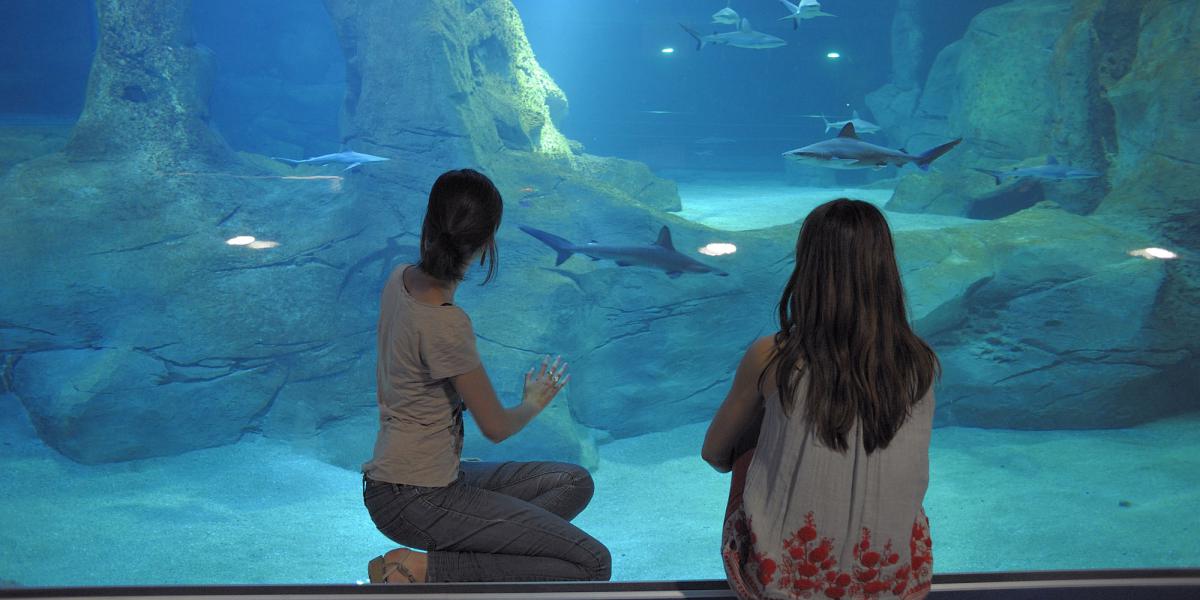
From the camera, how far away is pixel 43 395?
6230 mm

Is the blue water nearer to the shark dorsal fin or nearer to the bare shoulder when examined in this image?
the shark dorsal fin

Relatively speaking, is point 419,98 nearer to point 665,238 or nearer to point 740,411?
point 665,238

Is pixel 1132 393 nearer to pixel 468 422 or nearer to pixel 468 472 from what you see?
pixel 468 422

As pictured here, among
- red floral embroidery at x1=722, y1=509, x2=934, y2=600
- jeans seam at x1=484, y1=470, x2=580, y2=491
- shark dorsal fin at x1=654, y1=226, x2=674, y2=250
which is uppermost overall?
red floral embroidery at x1=722, y1=509, x2=934, y2=600

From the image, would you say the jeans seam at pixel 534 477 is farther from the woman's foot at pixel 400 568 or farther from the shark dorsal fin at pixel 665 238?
the shark dorsal fin at pixel 665 238

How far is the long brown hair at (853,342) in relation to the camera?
4.21ft

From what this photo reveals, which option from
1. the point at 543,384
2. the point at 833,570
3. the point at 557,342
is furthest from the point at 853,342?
the point at 557,342

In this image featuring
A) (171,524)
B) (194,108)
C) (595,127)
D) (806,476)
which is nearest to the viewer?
(806,476)

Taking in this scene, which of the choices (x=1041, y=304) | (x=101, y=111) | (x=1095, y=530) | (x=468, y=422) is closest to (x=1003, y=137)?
(x=1041, y=304)

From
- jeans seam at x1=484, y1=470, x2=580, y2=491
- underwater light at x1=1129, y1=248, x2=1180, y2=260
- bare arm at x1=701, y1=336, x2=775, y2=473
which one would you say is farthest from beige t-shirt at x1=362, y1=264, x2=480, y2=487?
underwater light at x1=1129, y1=248, x2=1180, y2=260

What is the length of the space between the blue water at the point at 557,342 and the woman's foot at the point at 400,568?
2486 millimetres

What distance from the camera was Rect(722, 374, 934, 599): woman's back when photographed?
1.31 meters

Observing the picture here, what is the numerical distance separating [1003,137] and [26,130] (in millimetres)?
15046

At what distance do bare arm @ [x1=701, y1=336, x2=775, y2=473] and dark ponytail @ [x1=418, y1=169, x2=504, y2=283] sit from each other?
66 centimetres
